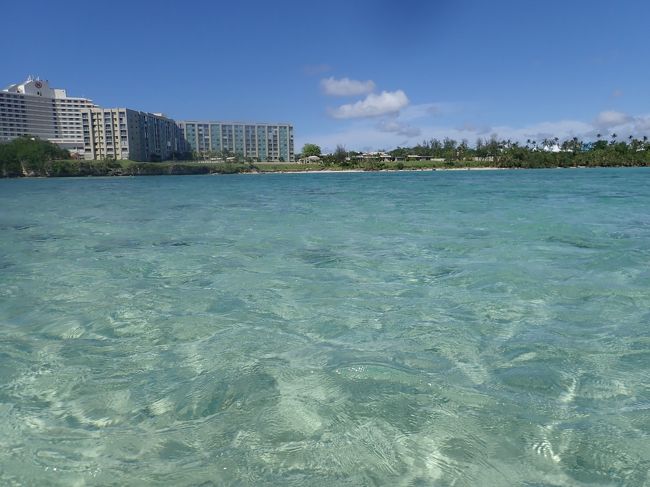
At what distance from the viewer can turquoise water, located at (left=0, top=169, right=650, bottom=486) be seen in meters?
3.40

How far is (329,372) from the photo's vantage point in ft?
15.9

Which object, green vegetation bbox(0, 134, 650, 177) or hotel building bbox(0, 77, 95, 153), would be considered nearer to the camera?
green vegetation bbox(0, 134, 650, 177)

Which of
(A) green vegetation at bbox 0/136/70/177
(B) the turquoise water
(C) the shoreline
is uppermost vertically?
(A) green vegetation at bbox 0/136/70/177

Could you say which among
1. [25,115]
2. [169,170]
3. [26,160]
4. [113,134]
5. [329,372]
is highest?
[25,115]

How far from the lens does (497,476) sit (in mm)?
3230

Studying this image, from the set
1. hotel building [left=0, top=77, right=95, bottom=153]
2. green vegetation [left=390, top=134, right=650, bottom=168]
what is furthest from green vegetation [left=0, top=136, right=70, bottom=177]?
green vegetation [left=390, top=134, right=650, bottom=168]

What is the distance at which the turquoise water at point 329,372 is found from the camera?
3.40 metres

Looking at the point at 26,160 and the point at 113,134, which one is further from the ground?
the point at 113,134

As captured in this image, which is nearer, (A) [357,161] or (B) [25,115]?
(A) [357,161]

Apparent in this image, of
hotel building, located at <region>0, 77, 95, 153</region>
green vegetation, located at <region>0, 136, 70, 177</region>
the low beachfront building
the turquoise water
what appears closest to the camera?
the turquoise water

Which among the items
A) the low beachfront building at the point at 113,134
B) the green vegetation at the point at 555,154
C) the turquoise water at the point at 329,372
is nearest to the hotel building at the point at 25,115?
the low beachfront building at the point at 113,134

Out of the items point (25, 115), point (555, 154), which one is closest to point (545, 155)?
point (555, 154)

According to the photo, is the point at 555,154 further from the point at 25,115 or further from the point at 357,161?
the point at 25,115

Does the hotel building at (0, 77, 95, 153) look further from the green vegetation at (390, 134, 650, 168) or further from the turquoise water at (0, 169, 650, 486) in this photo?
the turquoise water at (0, 169, 650, 486)
